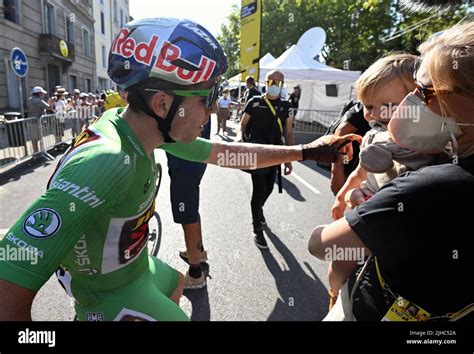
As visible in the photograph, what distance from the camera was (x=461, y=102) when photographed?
0.96 m

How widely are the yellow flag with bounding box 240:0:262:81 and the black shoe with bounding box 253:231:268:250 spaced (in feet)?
34.9

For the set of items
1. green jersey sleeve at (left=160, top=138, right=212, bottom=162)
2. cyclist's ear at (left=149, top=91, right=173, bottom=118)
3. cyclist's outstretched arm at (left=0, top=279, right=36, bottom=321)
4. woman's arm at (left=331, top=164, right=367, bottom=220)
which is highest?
cyclist's ear at (left=149, top=91, right=173, bottom=118)

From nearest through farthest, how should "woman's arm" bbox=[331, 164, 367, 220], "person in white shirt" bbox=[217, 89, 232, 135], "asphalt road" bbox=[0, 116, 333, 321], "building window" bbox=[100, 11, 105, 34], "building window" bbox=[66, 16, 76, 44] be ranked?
"woman's arm" bbox=[331, 164, 367, 220] → "asphalt road" bbox=[0, 116, 333, 321] → "person in white shirt" bbox=[217, 89, 232, 135] → "building window" bbox=[66, 16, 76, 44] → "building window" bbox=[100, 11, 105, 34]

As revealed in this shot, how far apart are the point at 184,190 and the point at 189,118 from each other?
176cm

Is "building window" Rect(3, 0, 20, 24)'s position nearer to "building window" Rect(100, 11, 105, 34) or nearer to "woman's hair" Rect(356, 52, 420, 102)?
"woman's hair" Rect(356, 52, 420, 102)

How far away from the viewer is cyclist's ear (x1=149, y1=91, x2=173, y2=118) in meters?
1.40

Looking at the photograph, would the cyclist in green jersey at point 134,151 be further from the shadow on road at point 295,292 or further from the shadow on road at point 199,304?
the shadow on road at point 295,292
